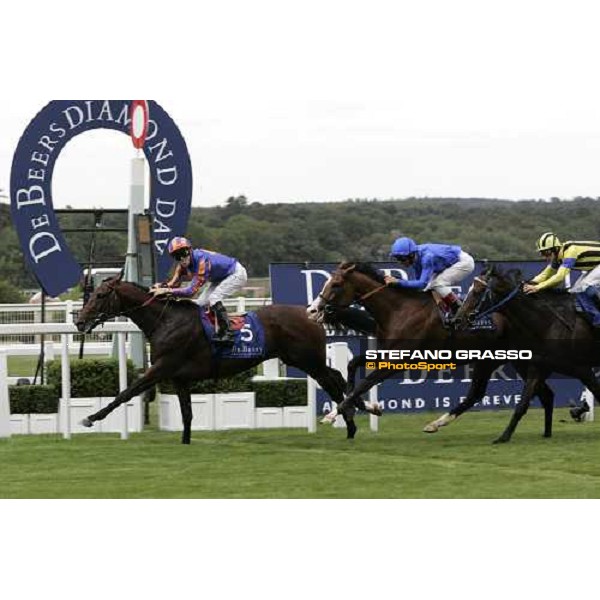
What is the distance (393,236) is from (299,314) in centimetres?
2805

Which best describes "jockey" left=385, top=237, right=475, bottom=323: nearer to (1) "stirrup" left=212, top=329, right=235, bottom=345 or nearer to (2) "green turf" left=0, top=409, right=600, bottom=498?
(2) "green turf" left=0, top=409, right=600, bottom=498

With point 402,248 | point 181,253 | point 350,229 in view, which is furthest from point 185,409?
point 350,229

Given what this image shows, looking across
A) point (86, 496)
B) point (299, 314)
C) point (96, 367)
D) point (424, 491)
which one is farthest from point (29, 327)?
point (424, 491)

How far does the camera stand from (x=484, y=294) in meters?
11.9

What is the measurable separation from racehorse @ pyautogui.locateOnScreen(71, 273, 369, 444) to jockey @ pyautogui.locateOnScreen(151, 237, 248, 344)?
0.15 m

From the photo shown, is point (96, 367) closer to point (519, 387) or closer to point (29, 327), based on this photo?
point (29, 327)

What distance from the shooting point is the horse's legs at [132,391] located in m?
11.8

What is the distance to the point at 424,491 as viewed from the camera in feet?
29.1

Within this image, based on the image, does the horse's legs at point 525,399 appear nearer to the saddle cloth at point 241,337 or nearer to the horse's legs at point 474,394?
the horse's legs at point 474,394

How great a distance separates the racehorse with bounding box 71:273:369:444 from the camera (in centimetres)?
1213

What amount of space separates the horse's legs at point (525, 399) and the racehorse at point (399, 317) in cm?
6

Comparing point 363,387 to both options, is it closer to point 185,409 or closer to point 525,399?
point 525,399

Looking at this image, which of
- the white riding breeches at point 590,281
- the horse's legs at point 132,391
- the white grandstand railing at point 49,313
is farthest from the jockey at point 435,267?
the white grandstand railing at point 49,313

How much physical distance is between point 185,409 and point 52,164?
13.0 ft
